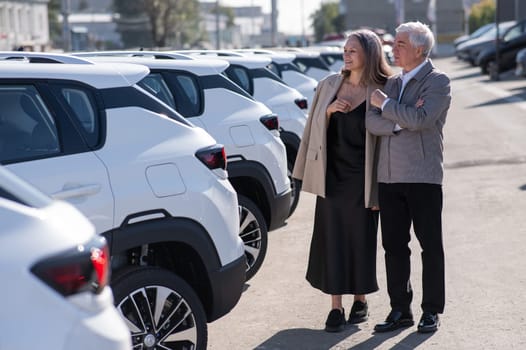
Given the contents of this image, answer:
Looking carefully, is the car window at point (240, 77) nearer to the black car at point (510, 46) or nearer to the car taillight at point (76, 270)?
the car taillight at point (76, 270)

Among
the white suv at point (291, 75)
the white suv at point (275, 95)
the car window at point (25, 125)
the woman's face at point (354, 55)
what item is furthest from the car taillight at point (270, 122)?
the white suv at point (291, 75)

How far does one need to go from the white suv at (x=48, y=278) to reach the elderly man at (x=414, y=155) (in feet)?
9.95

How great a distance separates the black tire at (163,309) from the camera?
15.5 ft

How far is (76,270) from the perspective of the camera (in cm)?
306

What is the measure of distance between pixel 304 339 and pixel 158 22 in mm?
74651

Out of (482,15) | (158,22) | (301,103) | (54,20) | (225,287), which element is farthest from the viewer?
(54,20)

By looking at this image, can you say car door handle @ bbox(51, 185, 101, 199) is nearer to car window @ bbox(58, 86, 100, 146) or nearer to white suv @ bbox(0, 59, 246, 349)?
white suv @ bbox(0, 59, 246, 349)

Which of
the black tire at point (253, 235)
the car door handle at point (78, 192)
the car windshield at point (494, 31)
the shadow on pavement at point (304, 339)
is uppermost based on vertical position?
the car windshield at point (494, 31)

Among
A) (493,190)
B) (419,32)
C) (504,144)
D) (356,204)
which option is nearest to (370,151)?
(356,204)

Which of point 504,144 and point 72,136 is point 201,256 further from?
point 504,144

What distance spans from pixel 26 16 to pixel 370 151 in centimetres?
8389

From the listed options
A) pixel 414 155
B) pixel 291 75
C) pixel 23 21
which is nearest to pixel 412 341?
pixel 414 155

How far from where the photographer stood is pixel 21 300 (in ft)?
9.60

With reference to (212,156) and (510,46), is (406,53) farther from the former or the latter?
(510,46)
